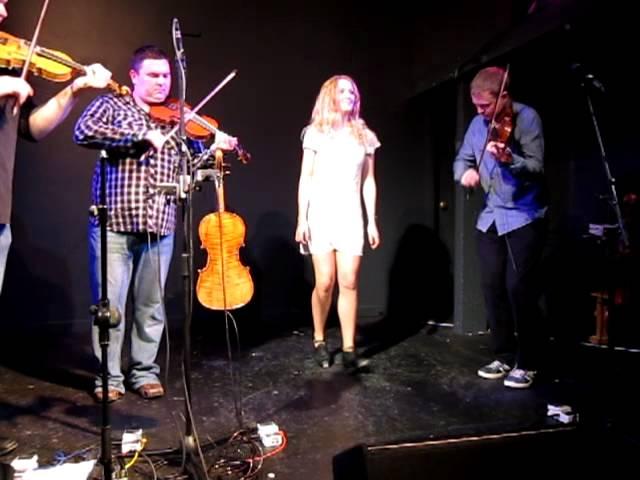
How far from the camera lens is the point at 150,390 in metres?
3.34

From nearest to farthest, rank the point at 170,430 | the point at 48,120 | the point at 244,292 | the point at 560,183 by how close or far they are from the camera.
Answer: the point at 48,120
the point at 170,430
the point at 244,292
the point at 560,183

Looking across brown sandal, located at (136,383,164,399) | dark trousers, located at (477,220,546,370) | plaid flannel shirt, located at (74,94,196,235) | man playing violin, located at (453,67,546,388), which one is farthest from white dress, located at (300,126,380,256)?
brown sandal, located at (136,383,164,399)

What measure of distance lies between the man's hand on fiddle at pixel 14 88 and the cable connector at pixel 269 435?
1601 millimetres

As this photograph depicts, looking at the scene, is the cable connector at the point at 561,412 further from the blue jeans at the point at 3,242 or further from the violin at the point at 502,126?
the blue jeans at the point at 3,242

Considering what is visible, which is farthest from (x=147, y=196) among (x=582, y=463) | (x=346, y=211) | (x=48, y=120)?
(x=582, y=463)

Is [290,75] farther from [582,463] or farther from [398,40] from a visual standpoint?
[582,463]

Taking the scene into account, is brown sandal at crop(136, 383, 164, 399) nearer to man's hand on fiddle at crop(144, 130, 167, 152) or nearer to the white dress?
the white dress

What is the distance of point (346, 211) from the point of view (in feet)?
12.2

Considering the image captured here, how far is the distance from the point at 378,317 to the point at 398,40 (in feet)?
7.09

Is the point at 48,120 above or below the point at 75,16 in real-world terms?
below

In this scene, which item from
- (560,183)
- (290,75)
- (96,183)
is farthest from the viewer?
(290,75)

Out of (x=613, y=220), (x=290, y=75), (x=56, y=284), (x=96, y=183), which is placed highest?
(x=290, y=75)

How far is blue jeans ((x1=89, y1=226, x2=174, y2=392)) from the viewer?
10.5 ft

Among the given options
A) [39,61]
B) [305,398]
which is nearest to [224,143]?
[39,61]
